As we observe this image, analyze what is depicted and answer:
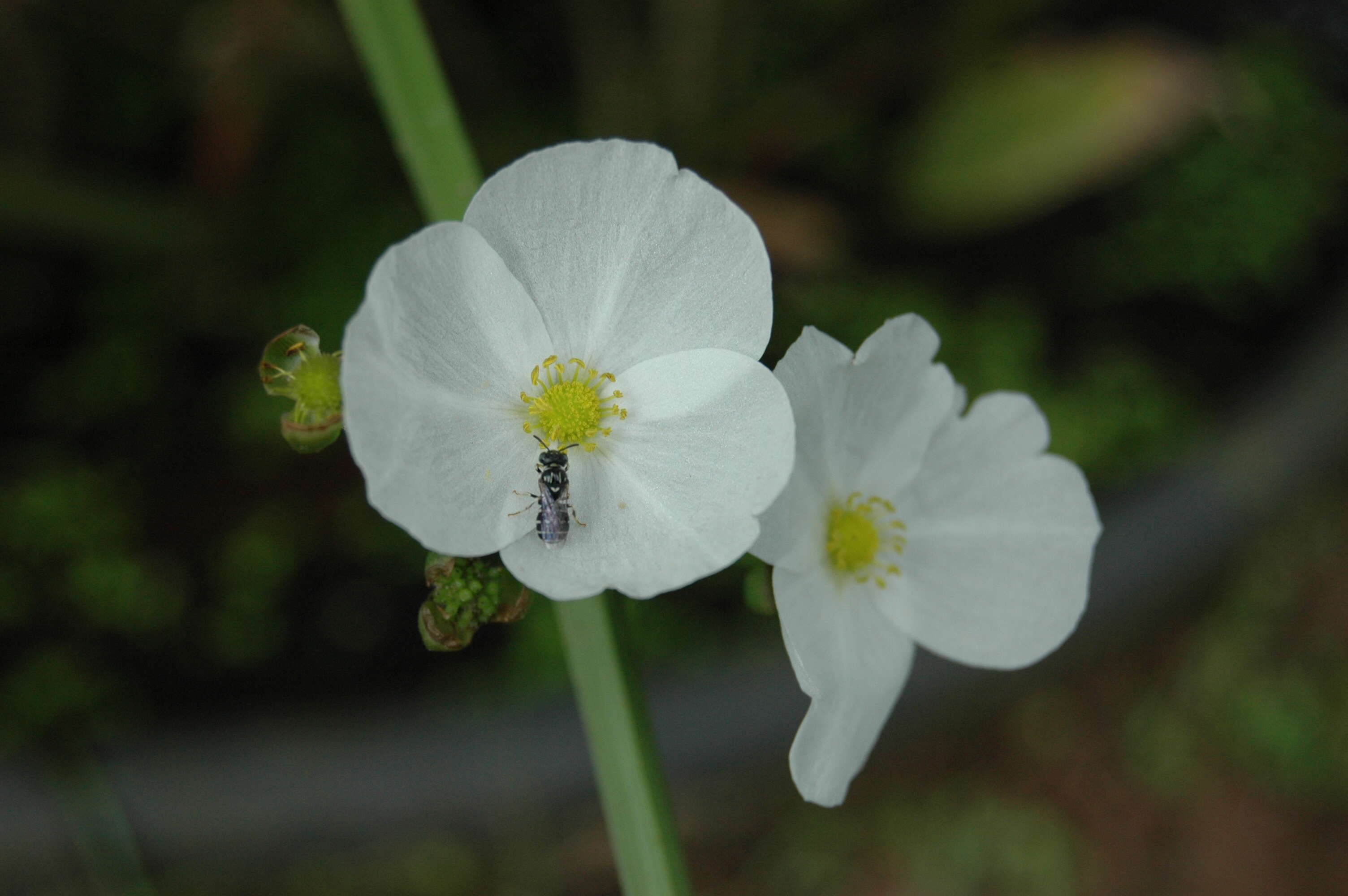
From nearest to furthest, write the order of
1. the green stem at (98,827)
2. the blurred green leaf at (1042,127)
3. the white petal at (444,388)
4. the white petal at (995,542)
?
the white petal at (444,388), the white petal at (995,542), the green stem at (98,827), the blurred green leaf at (1042,127)

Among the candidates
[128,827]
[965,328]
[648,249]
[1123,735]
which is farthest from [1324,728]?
[128,827]

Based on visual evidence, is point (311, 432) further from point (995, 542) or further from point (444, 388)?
point (995, 542)

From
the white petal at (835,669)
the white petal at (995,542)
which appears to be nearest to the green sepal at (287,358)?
the white petal at (835,669)

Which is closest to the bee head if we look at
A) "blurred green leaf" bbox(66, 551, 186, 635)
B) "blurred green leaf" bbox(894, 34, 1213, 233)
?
"blurred green leaf" bbox(66, 551, 186, 635)

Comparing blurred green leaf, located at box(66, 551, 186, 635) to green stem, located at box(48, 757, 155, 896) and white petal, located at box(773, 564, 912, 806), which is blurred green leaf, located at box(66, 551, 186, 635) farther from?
white petal, located at box(773, 564, 912, 806)

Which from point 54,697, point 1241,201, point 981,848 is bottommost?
point 981,848

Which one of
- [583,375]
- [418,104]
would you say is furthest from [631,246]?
[418,104]

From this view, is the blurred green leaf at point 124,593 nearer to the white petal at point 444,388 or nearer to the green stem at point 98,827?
the green stem at point 98,827
